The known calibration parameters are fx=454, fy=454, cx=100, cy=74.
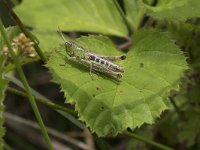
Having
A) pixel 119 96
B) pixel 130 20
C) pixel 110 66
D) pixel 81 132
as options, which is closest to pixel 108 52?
pixel 110 66

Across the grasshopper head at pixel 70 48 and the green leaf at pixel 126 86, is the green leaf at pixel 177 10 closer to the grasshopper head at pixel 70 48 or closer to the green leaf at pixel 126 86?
the green leaf at pixel 126 86

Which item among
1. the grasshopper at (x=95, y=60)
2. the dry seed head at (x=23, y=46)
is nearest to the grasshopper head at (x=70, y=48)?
the grasshopper at (x=95, y=60)

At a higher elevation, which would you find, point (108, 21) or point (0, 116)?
point (0, 116)

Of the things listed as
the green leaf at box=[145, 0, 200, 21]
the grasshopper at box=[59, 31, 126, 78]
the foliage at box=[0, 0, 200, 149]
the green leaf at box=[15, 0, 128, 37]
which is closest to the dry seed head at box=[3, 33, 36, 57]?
the foliage at box=[0, 0, 200, 149]

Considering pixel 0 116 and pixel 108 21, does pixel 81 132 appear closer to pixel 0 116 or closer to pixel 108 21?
pixel 108 21

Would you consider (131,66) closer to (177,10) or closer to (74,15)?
(177,10)

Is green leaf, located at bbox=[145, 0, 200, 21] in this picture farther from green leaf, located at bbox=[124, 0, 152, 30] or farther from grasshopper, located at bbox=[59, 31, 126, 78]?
green leaf, located at bbox=[124, 0, 152, 30]

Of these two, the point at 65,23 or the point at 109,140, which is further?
the point at 109,140
